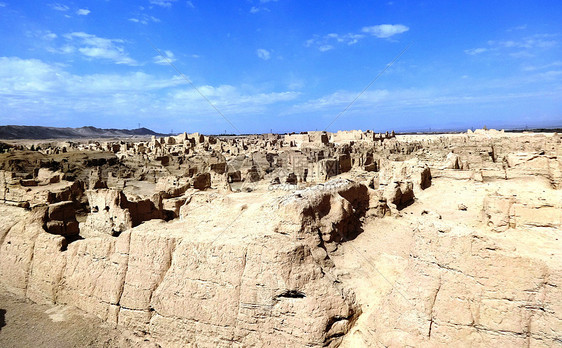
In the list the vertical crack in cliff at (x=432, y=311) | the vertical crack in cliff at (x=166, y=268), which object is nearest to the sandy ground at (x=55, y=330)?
the vertical crack in cliff at (x=166, y=268)

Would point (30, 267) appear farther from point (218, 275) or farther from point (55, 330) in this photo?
point (218, 275)

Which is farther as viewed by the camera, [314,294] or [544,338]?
[314,294]

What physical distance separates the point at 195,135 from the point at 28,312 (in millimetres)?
57043

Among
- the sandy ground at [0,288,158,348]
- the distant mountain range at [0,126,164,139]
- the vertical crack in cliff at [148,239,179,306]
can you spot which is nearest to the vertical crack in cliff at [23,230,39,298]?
the sandy ground at [0,288,158,348]

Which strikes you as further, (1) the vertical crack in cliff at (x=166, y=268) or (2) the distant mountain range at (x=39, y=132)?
(2) the distant mountain range at (x=39, y=132)

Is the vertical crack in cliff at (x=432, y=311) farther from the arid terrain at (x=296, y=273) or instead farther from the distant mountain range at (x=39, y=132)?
the distant mountain range at (x=39, y=132)

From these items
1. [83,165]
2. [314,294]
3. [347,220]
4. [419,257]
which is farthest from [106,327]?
[83,165]

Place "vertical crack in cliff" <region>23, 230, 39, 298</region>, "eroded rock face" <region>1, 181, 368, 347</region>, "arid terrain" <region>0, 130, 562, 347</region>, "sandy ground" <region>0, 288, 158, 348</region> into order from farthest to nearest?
"vertical crack in cliff" <region>23, 230, 39, 298</region>, "sandy ground" <region>0, 288, 158, 348</region>, "eroded rock face" <region>1, 181, 368, 347</region>, "arid terrain" <region>0, 130, 562, 347</region>

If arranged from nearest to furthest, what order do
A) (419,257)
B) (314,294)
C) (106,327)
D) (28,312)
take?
(419,257)
(314,294)
(106,327)
(28,312)

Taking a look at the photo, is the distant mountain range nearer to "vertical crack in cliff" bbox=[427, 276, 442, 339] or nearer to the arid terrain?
the arid terrain

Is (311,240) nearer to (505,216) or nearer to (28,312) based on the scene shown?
(505,216)

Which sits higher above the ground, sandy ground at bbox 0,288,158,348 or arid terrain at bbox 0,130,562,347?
arid terrain at bbox 0,130,562,347

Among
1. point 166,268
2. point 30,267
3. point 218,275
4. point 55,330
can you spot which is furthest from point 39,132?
point 218,275

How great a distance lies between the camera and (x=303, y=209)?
22.3 ft
